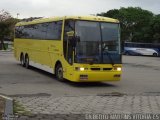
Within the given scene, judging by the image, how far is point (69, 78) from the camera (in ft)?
63.1

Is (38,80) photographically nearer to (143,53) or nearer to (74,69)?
(74,69)

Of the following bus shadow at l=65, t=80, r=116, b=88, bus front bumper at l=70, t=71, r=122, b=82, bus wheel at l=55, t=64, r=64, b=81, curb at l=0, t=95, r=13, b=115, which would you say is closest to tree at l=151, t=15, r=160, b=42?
bus wheel at l=55, t=64, r=64, b=81

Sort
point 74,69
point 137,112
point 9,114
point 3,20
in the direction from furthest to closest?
point 3,20, point 74,69, point 137,112, point 9,114

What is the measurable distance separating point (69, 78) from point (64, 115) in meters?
8.27

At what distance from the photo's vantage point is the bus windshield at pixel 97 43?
18922 millimetres

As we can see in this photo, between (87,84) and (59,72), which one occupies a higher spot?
(59,72)

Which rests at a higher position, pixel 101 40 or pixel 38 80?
pixel 101 40

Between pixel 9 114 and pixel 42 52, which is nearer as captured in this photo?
pixel 9 114

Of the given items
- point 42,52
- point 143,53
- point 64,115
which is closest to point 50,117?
point 64,115

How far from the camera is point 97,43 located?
19.3 meters

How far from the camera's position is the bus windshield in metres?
18.9

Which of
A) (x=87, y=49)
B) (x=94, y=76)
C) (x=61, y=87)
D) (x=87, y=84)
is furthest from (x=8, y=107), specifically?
(x=87, y=84)

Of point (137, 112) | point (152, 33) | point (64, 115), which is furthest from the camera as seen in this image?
point (152, 33)

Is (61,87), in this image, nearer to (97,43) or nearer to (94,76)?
(94,76)
